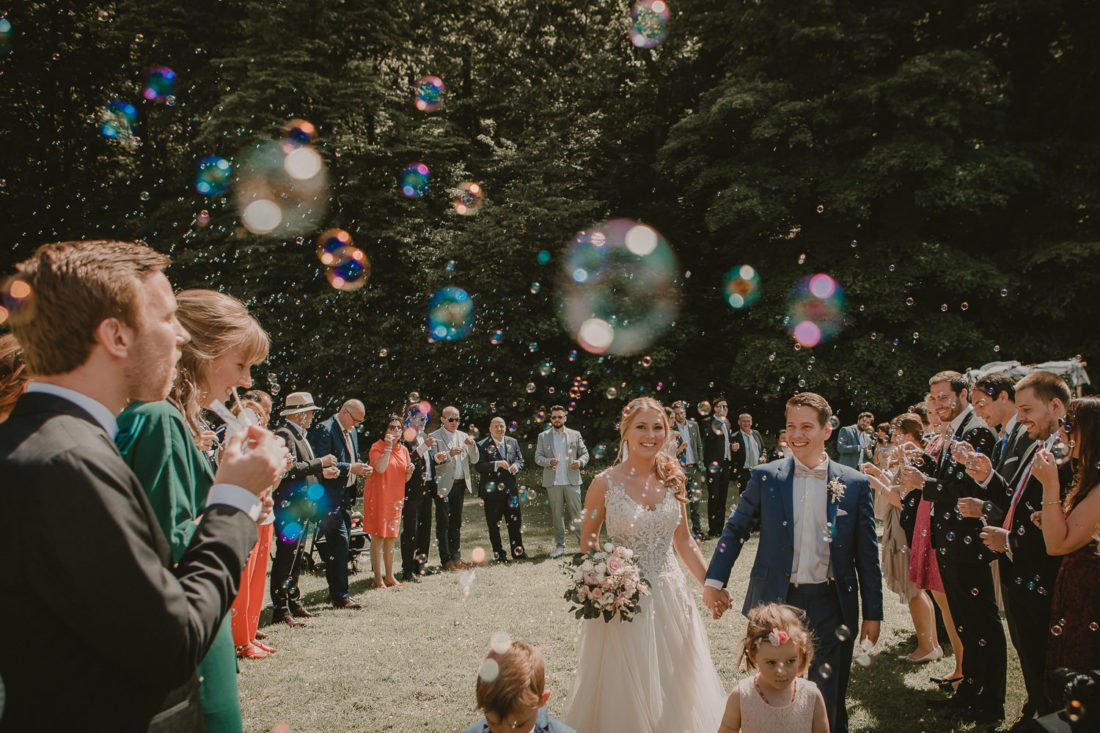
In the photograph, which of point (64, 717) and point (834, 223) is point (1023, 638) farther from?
point (834, 223)

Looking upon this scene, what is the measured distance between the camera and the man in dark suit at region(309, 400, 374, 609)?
7738 mm

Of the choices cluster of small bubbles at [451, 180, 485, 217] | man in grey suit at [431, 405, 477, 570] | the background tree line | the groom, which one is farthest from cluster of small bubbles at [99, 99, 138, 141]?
the groom

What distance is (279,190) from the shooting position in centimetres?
2280

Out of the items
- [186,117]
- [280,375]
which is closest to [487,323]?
[280,375]

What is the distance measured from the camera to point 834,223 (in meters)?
21.0

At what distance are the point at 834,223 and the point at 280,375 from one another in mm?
19083

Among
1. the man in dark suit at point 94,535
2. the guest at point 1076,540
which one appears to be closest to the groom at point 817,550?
the guest at point 1076,540

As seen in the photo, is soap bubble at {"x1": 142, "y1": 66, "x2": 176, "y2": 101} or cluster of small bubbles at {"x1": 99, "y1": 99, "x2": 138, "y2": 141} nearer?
soap bubble at {"x1": 142, "y1": 66, "x2": 176, "y2": 101}

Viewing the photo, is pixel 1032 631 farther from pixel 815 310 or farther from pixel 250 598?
pixel 815 310

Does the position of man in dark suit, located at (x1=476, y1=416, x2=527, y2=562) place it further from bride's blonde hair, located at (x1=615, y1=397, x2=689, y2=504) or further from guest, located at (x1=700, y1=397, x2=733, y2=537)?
bride's blonde hair, located at (x1=615, y1=397, x2=689, y2=504)

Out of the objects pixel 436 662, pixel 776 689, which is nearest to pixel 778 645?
pixel 776 689

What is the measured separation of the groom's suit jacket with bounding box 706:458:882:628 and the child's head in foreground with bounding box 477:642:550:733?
1.50 meters

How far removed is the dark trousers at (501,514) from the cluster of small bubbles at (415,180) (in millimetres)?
15842

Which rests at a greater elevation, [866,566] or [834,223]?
[834,223]
